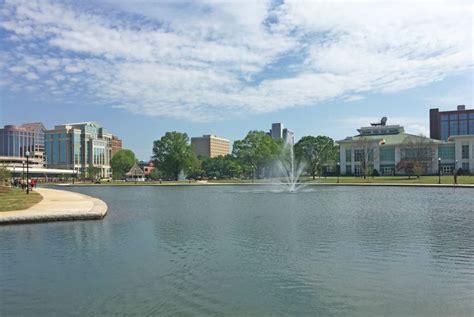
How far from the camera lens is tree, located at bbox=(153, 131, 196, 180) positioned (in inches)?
3844

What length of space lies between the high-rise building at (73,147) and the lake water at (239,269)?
6019 inches

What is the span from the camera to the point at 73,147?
529ft

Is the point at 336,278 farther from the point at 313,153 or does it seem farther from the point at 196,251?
the point at 313,153

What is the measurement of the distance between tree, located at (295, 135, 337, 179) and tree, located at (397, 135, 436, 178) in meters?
15.4

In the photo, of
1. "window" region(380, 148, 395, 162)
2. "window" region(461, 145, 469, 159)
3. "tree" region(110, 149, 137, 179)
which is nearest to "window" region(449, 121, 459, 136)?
"window" region(461, 145, 469, 159)

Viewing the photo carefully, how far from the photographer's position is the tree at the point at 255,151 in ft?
311

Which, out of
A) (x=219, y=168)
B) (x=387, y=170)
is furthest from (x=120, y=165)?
(x=387, y=170)

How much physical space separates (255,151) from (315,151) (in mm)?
13359

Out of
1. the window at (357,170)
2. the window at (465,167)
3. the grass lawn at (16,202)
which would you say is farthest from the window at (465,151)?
the grass lawn at (16,202)

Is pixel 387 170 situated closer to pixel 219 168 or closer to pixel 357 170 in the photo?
pixel 357 170

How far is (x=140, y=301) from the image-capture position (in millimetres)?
8117

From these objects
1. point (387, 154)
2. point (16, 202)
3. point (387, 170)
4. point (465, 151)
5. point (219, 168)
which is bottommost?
point (16, 202)

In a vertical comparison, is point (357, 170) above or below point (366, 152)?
below

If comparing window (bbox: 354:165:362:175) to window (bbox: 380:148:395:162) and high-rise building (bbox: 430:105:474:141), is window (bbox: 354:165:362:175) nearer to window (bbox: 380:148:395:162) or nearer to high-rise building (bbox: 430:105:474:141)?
window (bbox: 380:148:395:162)
